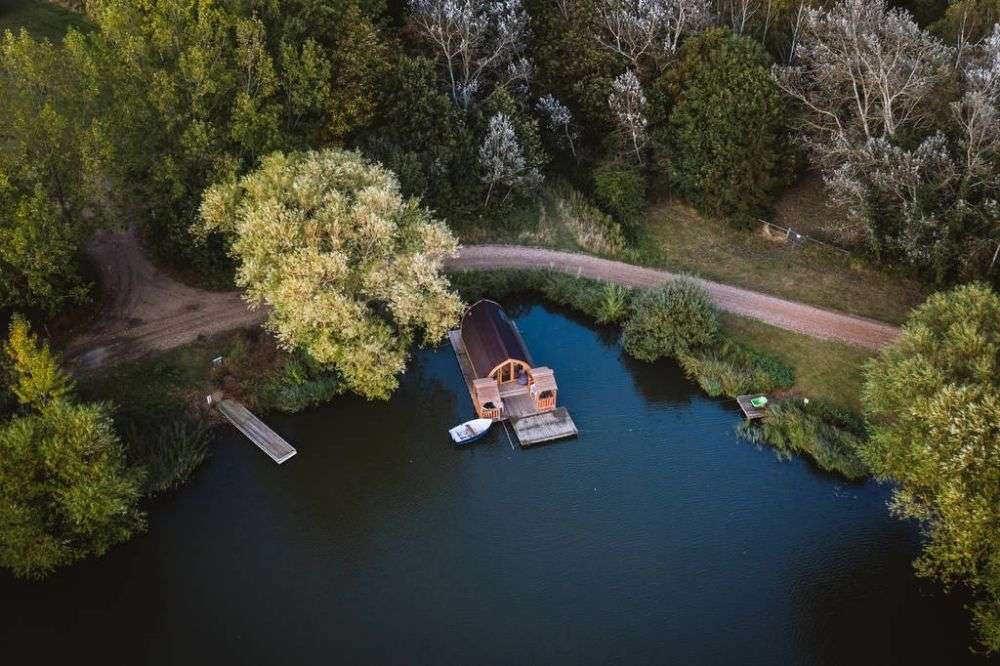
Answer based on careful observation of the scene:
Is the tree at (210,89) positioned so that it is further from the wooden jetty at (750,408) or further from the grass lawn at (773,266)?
the wooden jetty at (750,408)

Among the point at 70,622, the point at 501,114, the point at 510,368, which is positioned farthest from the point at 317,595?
the point at 501,114

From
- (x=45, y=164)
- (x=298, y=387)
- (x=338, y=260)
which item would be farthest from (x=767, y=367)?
(x=45, y=164)

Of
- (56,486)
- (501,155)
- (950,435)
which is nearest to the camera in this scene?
(950,435)

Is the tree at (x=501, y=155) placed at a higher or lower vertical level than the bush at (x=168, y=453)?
higher

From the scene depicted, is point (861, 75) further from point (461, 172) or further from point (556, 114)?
point (461, 172)

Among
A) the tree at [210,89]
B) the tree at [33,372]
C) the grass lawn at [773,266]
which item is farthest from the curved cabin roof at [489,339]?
the tree at [33,372]

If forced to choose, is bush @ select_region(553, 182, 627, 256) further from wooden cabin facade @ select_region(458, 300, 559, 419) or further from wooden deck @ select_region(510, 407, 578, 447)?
wooden deck @ select_region(510, 407, 578, 447)
